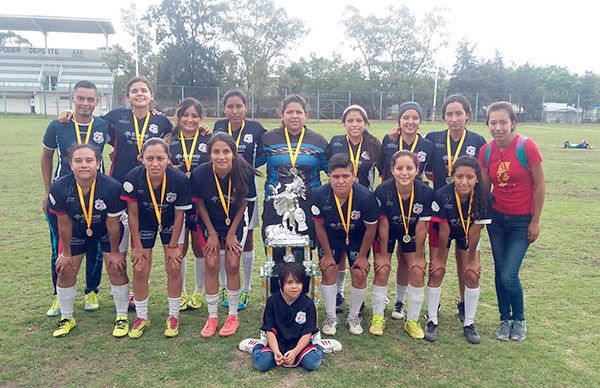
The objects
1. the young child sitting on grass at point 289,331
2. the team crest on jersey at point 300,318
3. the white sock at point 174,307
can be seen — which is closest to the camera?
the young child sitting on grass at point 289,331

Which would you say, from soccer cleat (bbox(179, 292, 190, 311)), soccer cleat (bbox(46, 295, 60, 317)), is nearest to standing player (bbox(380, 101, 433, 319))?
soccer cleat (bbox(179, 292, 190, 311))

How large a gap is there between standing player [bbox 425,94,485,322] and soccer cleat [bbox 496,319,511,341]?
15.0 inches

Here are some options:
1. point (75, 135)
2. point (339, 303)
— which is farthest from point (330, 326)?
point (75, 135)

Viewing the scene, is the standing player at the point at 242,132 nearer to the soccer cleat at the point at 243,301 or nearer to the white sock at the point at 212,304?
the soccer cleat at the point at 243,301

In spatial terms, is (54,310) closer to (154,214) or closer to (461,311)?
(154,214)

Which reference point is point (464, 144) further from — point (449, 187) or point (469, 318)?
point (469, 318)

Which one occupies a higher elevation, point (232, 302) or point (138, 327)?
point (232, 302)

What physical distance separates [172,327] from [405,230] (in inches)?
85.1

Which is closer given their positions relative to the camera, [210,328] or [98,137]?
[210,328]

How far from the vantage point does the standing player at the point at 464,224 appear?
162 inches

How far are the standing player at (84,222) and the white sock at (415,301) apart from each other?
2452 mm

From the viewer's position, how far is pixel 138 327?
427 centimetres

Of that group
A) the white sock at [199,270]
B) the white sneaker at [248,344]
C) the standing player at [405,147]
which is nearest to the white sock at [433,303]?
the standing player at [405,147]

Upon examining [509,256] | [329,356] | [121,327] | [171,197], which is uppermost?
[171,197]
